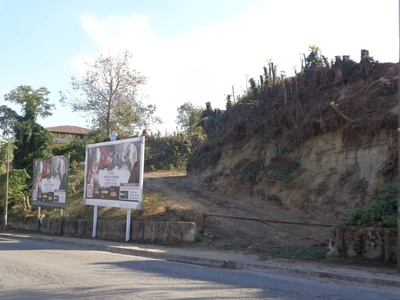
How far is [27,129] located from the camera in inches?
1404

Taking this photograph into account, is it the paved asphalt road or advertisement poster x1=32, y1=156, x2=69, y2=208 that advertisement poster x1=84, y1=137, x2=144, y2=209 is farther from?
the paved asphalt road

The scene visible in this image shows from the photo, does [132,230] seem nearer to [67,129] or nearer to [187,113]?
[187,113]

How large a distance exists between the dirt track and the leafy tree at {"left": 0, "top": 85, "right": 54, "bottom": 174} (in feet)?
48.0

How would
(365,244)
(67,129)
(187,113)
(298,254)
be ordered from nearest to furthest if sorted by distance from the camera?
(365,244) < (298,254) < (187,113) < (67,129)

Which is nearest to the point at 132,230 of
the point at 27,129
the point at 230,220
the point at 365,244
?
the point at 230,220

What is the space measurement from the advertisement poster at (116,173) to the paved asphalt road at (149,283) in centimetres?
530

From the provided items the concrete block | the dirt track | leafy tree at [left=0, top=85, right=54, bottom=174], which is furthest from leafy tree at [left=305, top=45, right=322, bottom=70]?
leafy tree at [left=0, top=85, right=54, bottom=174]

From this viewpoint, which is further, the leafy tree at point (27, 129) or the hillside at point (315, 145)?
the leafy tree at point (27, 129)

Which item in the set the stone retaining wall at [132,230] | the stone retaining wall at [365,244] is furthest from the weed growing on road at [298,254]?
the stone retaining wall at [132,230]

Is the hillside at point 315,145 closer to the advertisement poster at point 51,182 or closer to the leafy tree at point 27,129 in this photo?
the advertisement poster at point 51,182

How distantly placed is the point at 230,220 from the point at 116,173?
520cm

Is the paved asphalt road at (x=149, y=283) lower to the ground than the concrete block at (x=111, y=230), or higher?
lower

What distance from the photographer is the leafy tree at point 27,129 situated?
35.8m

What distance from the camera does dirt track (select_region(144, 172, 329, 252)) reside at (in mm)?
14330
